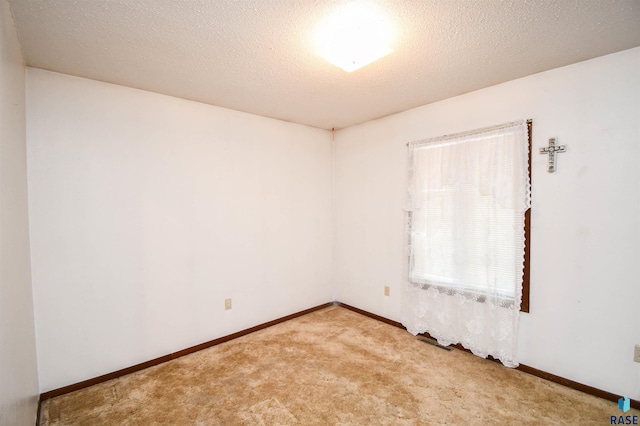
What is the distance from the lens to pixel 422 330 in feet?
9.84

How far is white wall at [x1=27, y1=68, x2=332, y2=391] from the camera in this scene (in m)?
2.13

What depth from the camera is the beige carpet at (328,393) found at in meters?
1.89

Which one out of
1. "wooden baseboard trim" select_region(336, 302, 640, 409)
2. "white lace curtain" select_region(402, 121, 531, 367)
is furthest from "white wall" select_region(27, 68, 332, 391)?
"wooden baseboard trim" select_region(336, 302, 640, 409)

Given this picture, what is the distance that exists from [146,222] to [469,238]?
2.90 metres

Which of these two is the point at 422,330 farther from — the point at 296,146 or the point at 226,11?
the point at 226,11

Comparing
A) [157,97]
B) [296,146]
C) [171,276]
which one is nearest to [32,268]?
[171,276]

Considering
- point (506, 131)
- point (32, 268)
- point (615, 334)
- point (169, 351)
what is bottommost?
point (169, 351)

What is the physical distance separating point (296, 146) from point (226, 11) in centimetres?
216

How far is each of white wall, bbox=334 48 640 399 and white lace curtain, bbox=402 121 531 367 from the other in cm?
13

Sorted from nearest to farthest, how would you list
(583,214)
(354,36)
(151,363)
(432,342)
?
(354,36), (583,214), (151,363), (432,342)

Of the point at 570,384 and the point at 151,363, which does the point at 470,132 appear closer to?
the point at 570,384

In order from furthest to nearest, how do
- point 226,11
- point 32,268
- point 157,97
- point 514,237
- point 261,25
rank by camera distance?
point 157,97
point 514,237
point 32,268
point 261,25
point 226,11

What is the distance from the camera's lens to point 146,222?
2541mm

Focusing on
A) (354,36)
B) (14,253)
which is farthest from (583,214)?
(14,253)
